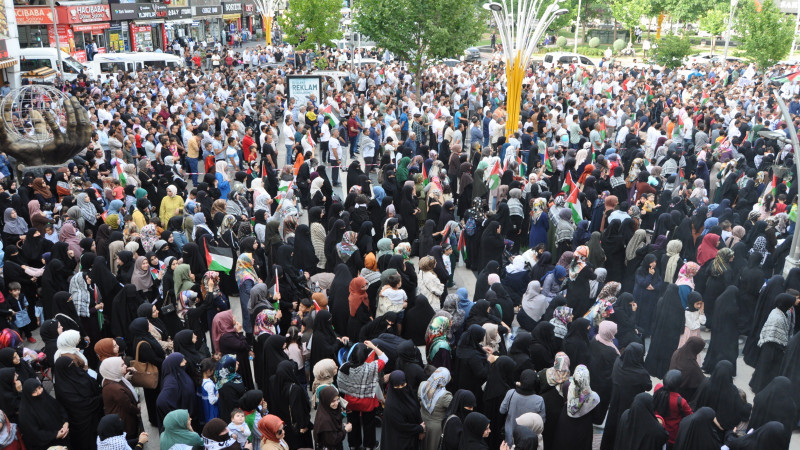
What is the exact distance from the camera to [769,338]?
299 inches

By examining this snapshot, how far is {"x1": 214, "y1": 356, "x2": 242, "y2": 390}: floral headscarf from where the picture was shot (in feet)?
20.3

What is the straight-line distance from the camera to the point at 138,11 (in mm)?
36562

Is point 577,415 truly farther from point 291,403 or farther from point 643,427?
point 291,403

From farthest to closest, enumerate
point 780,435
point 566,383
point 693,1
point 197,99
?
point 693,1 < point 197,99 < point 566,383 < point 780,435

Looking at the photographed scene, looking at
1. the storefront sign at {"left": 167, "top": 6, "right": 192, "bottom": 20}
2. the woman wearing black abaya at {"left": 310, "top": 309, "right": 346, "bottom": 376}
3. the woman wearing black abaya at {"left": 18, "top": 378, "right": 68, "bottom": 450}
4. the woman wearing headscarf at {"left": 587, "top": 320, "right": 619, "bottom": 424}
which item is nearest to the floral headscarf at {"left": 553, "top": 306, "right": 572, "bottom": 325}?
the woman wearing headscarf at {"left": 587, "top": 320, "right": 619, "bottom": 424}

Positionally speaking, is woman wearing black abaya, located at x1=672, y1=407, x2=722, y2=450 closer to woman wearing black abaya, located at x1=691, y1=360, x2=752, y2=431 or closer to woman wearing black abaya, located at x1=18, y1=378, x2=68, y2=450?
woman wearing black abaya, located at x1=691, y1=360, x2=752, y2=431

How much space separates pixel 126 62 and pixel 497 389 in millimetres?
26982

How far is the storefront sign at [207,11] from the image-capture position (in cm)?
4475

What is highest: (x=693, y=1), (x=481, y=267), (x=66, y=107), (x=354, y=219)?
(x=693, y=1)

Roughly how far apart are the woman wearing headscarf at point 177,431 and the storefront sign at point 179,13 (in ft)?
126

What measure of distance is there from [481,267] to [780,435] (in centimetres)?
563

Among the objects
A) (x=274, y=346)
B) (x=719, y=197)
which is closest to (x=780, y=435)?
(x=274, y=346)

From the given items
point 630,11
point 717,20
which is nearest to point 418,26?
point 630,11

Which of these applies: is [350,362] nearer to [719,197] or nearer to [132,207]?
[132,207]
